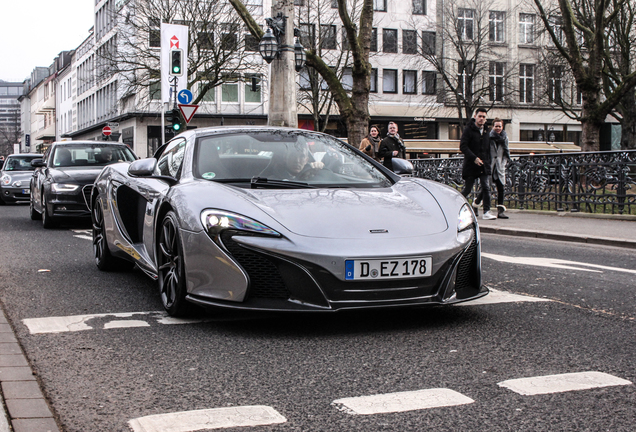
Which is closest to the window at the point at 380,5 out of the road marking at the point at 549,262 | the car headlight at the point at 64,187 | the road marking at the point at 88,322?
the car headlight at the point at 64,187

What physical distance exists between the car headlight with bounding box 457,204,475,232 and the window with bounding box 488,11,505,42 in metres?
52.7

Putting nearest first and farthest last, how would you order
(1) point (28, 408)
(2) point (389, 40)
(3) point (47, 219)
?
(1) point (28, 408), (3) point (47, 219), (2) point (389, 40)

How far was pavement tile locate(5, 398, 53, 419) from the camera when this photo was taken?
3.19m

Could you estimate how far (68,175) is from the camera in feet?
44.7

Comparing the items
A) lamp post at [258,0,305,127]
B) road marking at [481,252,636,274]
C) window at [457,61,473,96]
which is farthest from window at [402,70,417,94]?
road marking at [481,252,636,274]

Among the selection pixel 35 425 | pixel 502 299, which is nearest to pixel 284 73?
pixel 502 299

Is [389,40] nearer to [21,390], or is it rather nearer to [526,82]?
[526,82]

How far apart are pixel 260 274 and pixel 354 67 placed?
1944 cm

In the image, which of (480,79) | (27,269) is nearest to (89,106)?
(480,79)

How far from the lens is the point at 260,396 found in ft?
11.5

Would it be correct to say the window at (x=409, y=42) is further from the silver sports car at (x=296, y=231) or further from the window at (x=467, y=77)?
the silver sports car at (x=296, y=231)

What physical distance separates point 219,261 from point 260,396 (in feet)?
4.34

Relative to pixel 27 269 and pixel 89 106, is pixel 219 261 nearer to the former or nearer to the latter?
A: pixel 27 269

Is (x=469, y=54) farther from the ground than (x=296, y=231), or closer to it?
farther from the ground
